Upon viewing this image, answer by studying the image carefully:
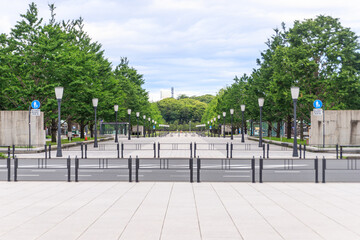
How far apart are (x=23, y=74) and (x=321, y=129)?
28092mm

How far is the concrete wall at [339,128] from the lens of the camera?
109 feet

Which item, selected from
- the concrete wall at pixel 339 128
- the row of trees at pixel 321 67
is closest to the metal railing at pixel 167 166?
the concrete wall at pixel 339 128

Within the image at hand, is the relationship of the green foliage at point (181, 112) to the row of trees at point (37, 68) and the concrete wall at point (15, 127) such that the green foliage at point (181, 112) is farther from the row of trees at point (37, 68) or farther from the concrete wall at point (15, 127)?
the concrete wall at point (15, 127)

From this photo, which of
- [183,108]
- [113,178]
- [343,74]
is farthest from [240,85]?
[183,108]

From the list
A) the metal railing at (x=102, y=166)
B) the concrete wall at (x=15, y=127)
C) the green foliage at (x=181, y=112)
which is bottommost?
the metal railing at (x=102, y=166)
